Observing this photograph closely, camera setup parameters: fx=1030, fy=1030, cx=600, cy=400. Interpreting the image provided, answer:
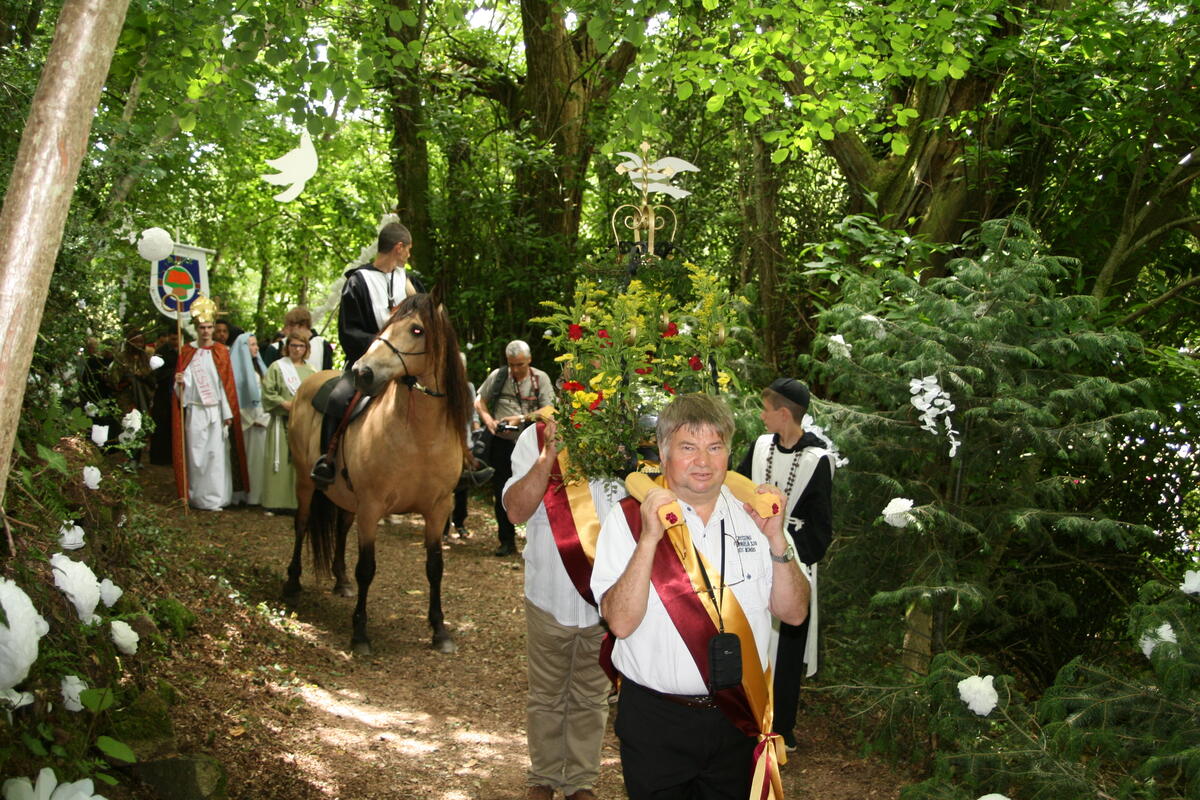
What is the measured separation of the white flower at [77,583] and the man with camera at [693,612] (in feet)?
7.99

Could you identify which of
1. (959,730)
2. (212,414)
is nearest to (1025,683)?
(959,730)

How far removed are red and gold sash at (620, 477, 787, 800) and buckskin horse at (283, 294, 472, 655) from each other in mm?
3906

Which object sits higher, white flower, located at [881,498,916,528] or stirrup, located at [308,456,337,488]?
white flower, located at [881,498,916,528]

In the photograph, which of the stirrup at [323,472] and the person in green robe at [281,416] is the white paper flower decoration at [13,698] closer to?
the stirrup at [323,472]

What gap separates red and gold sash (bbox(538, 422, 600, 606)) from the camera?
4.24 meters

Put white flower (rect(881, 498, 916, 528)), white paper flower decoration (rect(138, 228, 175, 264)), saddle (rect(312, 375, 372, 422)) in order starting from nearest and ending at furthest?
white flower (rect(881, 498, 916, 528)) < saddle (rect(312, 375, 372, 422)) < white paper flower decoration (rect(138, 228, 175, 264))

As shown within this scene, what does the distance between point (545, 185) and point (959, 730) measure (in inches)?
461

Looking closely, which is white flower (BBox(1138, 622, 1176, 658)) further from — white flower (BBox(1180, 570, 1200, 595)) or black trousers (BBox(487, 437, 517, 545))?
black trousers (BBox(487, 437, 517, 545))

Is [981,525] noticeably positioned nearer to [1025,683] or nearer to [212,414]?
[1025,683]

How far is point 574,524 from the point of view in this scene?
428 centimetres

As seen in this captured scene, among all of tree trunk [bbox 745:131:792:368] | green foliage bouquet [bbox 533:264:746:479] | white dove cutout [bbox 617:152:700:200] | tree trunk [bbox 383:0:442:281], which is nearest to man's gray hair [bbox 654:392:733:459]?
green foliage bouquet [bbox 533:264:746:479]

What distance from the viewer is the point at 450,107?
14.3m

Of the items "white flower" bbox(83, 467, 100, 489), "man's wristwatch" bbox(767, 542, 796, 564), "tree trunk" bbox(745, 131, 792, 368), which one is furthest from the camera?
"tree trunk" bbox(745, 131, 792, 368)

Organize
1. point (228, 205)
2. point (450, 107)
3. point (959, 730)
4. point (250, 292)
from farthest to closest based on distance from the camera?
point (250, 292) < point (228, 205) < point (450, 107) < point (959, 730)
